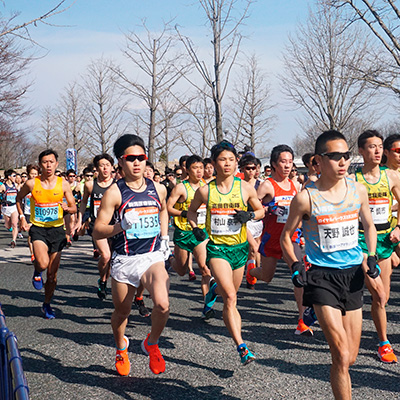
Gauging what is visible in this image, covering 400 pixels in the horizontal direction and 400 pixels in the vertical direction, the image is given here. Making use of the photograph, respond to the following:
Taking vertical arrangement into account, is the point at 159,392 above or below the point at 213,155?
below

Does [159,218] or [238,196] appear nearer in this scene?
[159,218]

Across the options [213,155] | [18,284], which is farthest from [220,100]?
[213,155]

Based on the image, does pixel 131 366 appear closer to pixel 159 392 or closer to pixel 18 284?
pixel 159 392

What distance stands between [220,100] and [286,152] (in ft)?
34.4

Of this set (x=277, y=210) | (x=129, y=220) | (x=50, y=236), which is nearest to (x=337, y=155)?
(x=129, y=220)

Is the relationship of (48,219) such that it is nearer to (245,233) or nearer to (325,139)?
(245,233)

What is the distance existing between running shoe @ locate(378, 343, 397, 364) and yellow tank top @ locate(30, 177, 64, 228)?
15.5 feet

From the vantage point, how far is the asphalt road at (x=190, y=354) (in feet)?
15.4

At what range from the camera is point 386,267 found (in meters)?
5.81

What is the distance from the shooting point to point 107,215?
16.5 ft

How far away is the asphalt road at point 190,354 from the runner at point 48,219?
0.63 m

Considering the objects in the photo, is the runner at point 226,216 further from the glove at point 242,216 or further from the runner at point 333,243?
the runner at point 333,243

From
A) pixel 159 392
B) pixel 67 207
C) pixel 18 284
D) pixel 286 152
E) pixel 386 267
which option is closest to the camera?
pixel 159 392

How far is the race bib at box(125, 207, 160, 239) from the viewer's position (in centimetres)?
516
